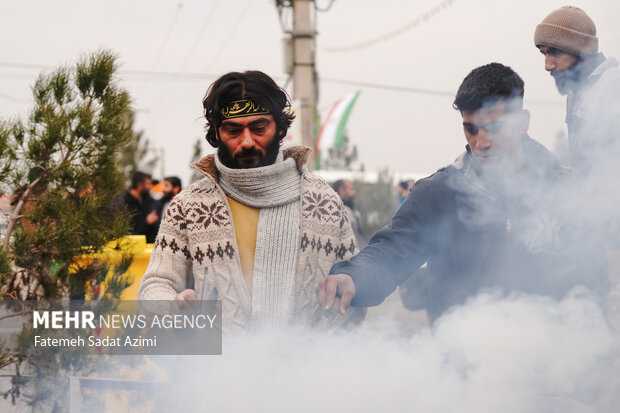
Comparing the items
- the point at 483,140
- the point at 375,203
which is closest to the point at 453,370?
the point at 483,140

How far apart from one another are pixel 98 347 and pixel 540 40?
2733 mm

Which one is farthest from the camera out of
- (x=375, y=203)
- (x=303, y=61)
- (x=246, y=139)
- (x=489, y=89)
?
(x=375, y=203)

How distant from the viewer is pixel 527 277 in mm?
2746

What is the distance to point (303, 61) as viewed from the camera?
46.1 ft

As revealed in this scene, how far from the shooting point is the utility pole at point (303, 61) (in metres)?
13.9

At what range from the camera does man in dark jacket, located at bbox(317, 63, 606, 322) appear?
2740mm

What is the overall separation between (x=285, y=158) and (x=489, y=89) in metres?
0.89

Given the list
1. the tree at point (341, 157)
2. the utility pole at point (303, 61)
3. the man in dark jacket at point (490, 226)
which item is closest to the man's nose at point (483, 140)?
the man in dark jacket at point (490, 226)

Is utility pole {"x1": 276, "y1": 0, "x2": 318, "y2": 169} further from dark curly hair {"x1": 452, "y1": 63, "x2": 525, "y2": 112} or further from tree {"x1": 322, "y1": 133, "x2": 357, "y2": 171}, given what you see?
tree {"x1": 322, "y1": 133, "x2": 357, "y2": 171}

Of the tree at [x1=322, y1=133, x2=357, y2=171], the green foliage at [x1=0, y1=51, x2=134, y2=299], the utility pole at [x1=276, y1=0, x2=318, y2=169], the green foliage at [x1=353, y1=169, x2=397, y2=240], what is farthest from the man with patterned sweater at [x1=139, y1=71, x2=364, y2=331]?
the tree at [x1=322, y1=133, x2=357, y2=171]

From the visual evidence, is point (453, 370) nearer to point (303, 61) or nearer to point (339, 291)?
point (339, 291)

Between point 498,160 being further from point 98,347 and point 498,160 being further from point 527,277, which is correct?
point 98,347

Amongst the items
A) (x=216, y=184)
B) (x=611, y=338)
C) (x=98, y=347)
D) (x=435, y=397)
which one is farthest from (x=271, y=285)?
(x=98, y=347)

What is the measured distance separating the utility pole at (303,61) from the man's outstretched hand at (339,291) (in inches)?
437
